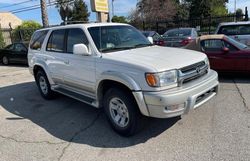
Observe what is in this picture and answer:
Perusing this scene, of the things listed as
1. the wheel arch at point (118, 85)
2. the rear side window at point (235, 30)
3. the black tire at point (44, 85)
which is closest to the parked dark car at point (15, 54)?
the black tire at point (44, 85)

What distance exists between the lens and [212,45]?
7625 mm

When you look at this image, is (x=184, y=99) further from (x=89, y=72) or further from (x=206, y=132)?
(x=89, y=72)

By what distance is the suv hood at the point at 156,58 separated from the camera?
3.66 metres

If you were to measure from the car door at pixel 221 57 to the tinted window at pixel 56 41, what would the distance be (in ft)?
14.5

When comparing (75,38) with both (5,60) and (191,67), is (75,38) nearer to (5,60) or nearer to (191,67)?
(191,67)

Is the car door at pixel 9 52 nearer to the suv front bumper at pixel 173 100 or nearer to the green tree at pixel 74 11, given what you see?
the suv front bumper at pixel 173 100

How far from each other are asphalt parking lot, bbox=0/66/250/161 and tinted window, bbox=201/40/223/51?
1.98m

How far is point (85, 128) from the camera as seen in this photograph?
182 inches

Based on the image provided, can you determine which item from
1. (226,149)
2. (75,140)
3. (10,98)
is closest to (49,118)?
(75,140)

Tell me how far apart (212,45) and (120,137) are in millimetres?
4878

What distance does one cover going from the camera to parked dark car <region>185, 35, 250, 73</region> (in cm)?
703

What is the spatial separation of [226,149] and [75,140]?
7.72ft

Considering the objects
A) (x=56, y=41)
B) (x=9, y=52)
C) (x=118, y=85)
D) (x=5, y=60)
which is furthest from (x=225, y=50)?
(x=5, y=60)

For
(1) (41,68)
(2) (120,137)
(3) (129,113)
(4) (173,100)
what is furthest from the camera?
(1) (41,68)
